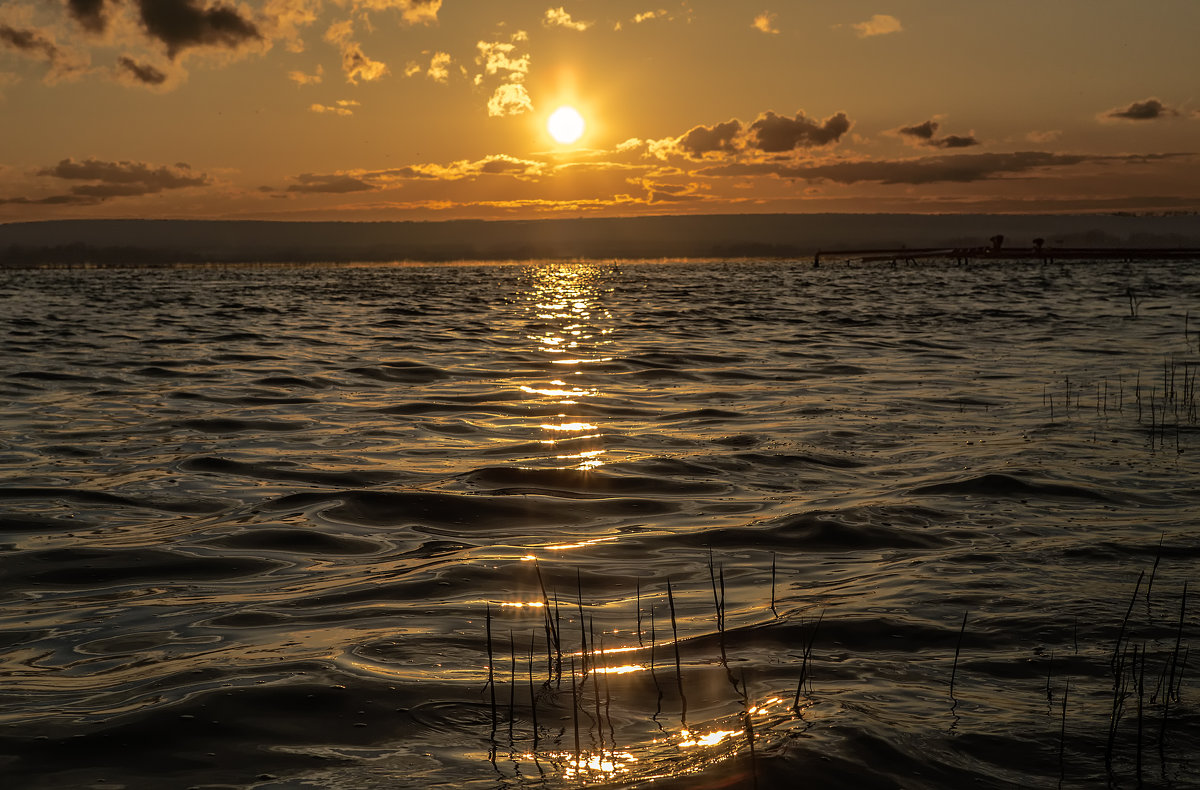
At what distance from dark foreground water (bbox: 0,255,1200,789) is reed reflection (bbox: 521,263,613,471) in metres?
0.14

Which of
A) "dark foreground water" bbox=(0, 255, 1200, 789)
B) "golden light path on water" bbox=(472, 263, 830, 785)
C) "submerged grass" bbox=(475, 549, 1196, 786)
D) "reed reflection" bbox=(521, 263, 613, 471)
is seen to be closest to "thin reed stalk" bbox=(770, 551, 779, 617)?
"dark foreground water" bbox=(0, 255, 1200, 789)

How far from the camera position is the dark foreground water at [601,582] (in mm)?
4727

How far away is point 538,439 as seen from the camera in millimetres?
13742

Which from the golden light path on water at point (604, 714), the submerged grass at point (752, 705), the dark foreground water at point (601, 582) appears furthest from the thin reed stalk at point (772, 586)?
the golden light path on water at point (604, 714)

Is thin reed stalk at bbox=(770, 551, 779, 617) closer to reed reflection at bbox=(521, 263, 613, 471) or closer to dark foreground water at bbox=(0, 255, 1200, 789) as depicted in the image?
dark foreground water at bbox=(0, 255, 1200, 789)

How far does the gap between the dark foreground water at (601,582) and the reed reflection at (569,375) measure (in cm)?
14

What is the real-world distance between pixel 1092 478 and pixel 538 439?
6462 mm

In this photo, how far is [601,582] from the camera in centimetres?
759

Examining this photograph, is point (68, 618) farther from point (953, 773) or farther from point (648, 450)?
point (648, 450)

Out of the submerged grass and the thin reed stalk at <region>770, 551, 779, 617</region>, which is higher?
the submerged grass

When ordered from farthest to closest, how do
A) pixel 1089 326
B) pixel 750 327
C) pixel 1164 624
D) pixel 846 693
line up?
1. pixel 750 327
2. pixel 1089 326
3. pixel 1164 624
4. pixel 846 693

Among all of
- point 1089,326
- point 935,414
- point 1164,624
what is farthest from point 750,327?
point 1164,624

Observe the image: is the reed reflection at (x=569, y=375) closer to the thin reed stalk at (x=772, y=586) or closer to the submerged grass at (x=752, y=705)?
the thin reed stalk at (x=772, y=586)

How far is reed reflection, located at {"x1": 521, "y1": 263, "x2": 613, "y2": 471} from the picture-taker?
13023 mm
